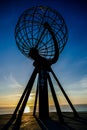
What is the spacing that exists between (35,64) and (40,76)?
1841 millimetres

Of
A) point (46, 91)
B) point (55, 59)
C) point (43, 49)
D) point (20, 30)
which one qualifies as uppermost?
point (20, 30)

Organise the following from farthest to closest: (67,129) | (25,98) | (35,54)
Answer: (35,54) < (25,98) < (67,129)

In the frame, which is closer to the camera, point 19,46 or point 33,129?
point 33,129

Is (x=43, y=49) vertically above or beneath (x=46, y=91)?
above

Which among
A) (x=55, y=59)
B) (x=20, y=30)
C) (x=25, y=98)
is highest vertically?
(x=20, y=30)

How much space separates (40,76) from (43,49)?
4222 mm

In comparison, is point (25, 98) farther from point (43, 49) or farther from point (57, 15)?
point (57, 15)

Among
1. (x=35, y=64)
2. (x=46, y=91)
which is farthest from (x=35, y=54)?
(x=46, y=91)

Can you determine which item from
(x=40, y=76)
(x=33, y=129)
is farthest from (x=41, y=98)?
(x=33, y=129)

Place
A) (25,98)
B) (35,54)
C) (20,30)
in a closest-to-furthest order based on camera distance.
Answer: (25,98), (35,54), (20,30)

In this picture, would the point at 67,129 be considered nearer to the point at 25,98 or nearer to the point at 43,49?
the point at 25,98

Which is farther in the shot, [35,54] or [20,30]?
[20,30]

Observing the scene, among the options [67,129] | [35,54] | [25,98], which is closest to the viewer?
[67,129]

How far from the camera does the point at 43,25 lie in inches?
1074
